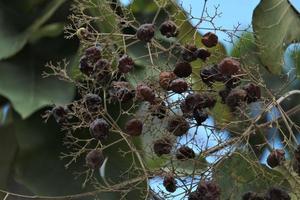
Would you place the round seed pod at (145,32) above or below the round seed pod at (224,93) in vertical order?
above

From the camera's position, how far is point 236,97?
1.96ft

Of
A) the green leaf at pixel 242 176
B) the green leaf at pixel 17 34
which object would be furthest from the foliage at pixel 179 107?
the green leaf at pixel 17 34

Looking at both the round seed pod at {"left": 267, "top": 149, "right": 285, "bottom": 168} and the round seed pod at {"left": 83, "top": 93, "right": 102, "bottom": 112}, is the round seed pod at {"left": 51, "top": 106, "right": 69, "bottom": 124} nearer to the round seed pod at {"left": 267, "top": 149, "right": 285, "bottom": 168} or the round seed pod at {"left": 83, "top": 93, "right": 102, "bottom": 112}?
the round seed pod at {"left": 83, "top": 93, "right": 102, "bottom": 112}

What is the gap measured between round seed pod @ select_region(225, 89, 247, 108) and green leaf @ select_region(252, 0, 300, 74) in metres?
0.17

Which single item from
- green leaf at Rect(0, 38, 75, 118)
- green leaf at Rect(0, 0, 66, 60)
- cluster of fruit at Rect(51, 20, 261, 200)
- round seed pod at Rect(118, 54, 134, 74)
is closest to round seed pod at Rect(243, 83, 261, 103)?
cluster of fruit at Rect(51, 20, 261, 200)

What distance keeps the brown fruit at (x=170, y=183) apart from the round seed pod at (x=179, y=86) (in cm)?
7

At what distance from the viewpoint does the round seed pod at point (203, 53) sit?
2.09 feet

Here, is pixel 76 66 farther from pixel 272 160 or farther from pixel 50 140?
pixel 272 160

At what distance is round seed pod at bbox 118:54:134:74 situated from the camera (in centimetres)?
63

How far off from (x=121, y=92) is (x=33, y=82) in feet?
1.06

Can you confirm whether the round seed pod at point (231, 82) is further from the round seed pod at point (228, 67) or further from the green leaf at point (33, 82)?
the green leaf at point (33, 82)

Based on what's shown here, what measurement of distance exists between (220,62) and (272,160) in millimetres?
92

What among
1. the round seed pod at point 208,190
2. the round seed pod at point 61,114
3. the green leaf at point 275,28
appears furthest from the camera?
the green leaf at point 275,28

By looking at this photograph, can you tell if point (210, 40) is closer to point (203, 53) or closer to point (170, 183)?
point (203, 53)
